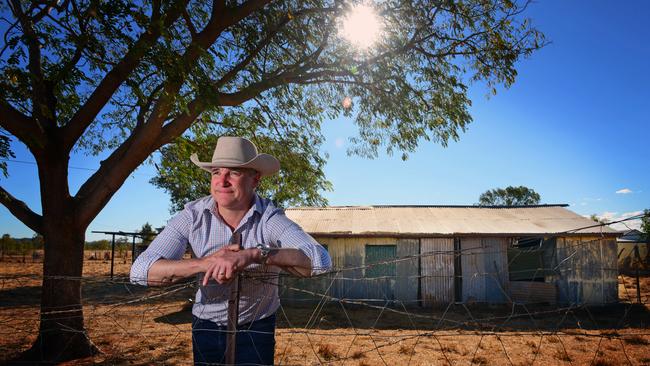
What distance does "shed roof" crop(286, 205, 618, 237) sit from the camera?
48.5 ft

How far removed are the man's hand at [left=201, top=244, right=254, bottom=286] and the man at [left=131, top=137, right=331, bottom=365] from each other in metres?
0.25

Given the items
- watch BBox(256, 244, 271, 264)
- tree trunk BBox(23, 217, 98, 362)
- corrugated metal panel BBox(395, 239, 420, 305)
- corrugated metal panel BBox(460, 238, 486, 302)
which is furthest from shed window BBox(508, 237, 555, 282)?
watch BBox(256, 244, 271, 264)

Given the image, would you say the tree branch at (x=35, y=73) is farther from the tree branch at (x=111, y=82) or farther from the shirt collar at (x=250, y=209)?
the shirt collar at (x=250, y=209)

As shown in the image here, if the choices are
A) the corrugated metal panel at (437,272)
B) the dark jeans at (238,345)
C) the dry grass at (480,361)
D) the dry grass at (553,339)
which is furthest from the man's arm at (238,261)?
the corrugated metal panel at (437,272)

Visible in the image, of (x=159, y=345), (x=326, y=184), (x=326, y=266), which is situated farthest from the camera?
(x=326, y=184)

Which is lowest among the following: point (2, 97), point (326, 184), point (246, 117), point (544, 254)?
point (544, 254)

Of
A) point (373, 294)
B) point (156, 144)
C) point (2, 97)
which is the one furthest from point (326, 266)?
point (373, 294)

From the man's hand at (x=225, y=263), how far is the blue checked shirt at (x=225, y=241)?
1.14 feet

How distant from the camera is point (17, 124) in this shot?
561cm

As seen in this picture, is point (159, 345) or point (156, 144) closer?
point (156, 144)

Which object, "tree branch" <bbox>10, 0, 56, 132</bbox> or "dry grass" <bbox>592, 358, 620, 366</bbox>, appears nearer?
"tree branch" <bbox>10, 0, 56, 132</bbox>

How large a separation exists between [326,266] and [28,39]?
223 inches

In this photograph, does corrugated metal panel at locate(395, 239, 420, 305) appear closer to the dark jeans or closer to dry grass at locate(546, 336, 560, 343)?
dry grass at locate(546, 336, 560, 343)

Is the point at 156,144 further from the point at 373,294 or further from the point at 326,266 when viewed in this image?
the point at 373,294
